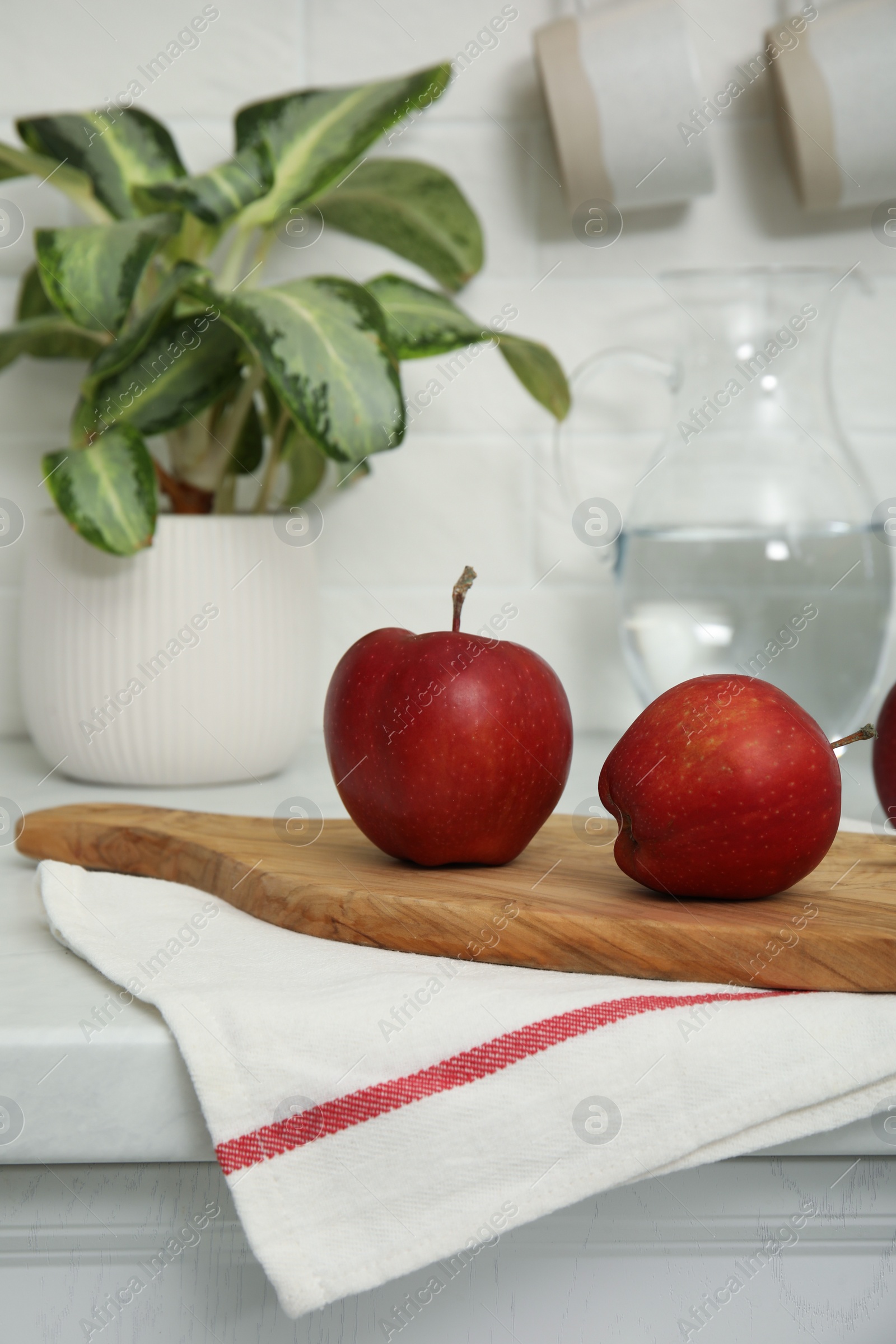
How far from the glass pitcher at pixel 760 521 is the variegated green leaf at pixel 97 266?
381mm

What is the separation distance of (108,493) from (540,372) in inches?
12.6

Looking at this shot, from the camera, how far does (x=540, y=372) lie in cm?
80

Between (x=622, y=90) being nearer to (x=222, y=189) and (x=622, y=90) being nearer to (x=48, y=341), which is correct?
(x=222, y=189)

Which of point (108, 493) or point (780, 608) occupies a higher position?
point (108, 493)

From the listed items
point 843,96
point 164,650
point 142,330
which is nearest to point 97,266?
point 142,330

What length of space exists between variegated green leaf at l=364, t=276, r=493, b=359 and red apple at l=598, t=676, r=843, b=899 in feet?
1.24

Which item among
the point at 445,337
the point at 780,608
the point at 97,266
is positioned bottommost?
the point at 780,608

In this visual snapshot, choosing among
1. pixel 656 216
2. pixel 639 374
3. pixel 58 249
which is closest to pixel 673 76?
pixel 656 216

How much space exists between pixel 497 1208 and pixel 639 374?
0.78 metres

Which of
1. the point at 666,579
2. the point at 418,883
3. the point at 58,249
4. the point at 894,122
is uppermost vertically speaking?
the point at 58,249

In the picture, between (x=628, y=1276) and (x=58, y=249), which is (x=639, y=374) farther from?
(x=628, y=1276)

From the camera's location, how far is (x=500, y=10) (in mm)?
943

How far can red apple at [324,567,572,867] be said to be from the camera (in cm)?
49

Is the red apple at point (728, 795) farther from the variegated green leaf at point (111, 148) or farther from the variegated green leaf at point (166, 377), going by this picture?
the variegated green leaf at point (111, 148)
